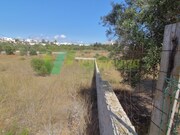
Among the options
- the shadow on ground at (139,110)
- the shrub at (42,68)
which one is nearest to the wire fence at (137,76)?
the shadow on ground at (139,110)

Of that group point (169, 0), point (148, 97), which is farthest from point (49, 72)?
point (169, 0)

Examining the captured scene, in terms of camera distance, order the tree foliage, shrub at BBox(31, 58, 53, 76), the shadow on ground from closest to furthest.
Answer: the tree foliage
the shadow on ground
shrub at BBox(31, 58, 53, 76)

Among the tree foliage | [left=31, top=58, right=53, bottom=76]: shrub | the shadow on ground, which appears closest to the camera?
the tree foliage

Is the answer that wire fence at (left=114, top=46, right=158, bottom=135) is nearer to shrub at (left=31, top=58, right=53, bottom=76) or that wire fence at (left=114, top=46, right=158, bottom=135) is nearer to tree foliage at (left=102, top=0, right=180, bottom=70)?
tree foliage at (left=102, top=0, right=180, bottom=70)

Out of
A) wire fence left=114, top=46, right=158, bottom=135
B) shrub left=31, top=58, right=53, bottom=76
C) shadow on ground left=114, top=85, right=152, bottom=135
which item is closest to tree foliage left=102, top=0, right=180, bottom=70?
wire fence left=114, top=46, right=158, bottom=135

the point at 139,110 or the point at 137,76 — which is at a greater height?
the point at 137,76

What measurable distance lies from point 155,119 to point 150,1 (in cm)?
354

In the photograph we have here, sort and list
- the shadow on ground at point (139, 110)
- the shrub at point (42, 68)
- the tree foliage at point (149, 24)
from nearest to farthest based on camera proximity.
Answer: the tree foliage at point (149, 24), the shadow on ground at point (139, 110), the shrub at point (42, 68)

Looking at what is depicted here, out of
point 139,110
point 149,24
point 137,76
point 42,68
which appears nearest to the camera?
point 149,24

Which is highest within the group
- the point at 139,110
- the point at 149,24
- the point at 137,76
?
the point at 149,24

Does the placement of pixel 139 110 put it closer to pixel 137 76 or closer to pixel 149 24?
pixel 137 76

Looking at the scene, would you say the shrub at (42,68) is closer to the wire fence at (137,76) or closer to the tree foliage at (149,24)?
the wire fence at (137,76)

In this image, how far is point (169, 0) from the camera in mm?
4648

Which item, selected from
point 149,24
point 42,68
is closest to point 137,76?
point 149,24
